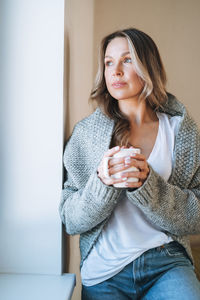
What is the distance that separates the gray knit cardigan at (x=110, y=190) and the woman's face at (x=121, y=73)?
0.11 m

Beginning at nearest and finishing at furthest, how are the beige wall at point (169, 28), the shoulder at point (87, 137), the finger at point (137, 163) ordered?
the finger at point (137, 163) → the shoulder at point (87, 137) → the beige wall at point (169, 28)

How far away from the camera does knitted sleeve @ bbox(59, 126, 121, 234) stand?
84 cm

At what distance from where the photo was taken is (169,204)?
34.9 inches

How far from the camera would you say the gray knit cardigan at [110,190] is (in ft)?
2.79

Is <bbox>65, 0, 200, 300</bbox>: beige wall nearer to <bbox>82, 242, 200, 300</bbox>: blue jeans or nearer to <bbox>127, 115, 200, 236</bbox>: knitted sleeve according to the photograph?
<bbox>127, 115, 200, 236</bbox>: knitted sleeve

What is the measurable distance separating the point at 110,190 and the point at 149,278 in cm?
32

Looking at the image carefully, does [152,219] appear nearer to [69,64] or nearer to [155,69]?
[155,69]

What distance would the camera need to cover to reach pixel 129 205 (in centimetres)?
96

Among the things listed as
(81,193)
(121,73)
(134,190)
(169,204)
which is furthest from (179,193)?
(121,73)

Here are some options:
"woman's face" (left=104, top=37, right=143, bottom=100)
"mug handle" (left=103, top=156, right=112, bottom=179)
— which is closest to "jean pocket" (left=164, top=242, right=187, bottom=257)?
"mug handle" (left=103, top=156, right=112, bottom=179)

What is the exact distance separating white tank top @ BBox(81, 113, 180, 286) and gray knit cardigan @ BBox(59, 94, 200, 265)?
26 mm

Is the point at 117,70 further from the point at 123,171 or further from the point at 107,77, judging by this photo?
the point at 123,171

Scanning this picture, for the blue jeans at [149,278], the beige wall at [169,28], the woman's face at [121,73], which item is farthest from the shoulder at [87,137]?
the beige wall at [169,28]

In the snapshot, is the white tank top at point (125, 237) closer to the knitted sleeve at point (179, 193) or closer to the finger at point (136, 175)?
the knitted sleeve at point (179, 193)
